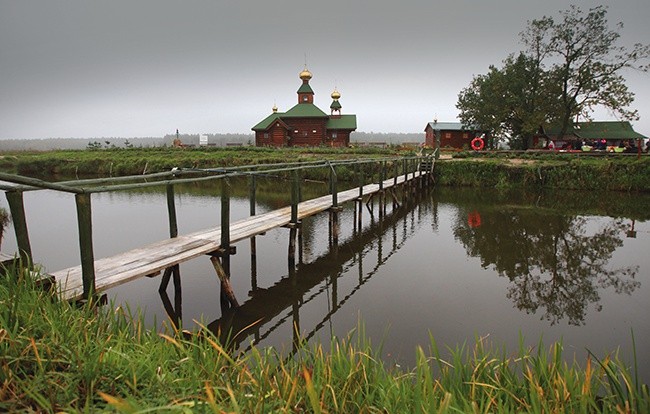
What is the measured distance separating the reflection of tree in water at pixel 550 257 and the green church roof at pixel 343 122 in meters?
30.3

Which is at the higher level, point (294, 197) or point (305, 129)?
point (305, 129)

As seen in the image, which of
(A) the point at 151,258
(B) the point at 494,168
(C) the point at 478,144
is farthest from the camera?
(C) the point at 478,144

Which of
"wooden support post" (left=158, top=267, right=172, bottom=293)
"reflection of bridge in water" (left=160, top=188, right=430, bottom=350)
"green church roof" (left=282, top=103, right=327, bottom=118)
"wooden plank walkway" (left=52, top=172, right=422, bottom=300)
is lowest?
"reflection of bridge in water" (left=160, top=188, right=430, bottom=350)

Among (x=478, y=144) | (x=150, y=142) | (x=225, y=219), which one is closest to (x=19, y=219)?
(x=225, y=219)

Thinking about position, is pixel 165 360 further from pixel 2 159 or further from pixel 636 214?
pixel 2 159

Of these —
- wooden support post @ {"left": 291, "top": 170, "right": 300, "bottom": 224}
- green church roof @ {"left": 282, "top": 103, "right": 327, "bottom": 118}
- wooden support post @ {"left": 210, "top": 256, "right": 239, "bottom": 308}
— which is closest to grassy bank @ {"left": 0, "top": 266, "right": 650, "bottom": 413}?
wooden support post @ {"left": 210, "top": 256, "right": 239, "bottom": 308}

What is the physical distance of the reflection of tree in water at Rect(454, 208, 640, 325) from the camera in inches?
278

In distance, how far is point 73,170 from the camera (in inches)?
1294

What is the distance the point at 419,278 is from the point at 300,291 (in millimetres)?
2577

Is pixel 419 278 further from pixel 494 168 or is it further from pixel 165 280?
pixel 494 168

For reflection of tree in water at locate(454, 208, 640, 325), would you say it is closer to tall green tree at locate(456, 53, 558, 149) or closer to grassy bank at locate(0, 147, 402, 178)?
grassy bank at locate(0, 147, 402, 178)

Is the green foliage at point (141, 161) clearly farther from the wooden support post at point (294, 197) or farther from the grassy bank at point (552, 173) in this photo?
the wooden support post at point (294, 197)

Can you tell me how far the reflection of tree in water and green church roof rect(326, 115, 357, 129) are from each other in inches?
1191

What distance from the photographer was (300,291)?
292 inches
